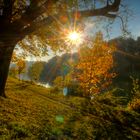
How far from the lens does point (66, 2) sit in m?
15.8

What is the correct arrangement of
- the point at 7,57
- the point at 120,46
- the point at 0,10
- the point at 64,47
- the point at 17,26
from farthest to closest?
the point at 120,46, the point at 64,47, the point at 7,57, the point at 0,10, the point at 17,26

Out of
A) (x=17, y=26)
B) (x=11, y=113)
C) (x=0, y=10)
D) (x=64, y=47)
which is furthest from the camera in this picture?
(x=64, y=47)

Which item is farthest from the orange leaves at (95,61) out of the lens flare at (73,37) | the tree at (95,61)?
the lens flare at (73,37)

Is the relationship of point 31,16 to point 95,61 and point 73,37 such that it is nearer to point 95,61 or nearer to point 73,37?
point 73,37

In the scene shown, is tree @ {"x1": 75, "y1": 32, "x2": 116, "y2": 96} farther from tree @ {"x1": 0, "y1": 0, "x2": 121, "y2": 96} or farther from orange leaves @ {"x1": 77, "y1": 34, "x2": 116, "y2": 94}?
tree @ {"x1": 0, "y1": 0, "x2": 121, "y2": 96}

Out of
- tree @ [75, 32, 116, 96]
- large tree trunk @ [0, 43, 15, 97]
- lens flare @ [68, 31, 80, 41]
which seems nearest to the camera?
large tree trunk @ [0, 43, 15, 97]

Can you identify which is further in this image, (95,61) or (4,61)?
(95,61)

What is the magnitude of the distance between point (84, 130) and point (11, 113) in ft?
14.9

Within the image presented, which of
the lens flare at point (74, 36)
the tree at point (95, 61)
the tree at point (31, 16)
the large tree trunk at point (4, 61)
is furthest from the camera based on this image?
the tree at point (95, 61)

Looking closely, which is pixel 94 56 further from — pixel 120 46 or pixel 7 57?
pixel 120 46

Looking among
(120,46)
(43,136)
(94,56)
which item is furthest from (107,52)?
(120,46)

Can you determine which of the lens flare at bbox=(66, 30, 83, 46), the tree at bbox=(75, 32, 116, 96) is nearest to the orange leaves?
the tree at bbox=(75, 32, 116, 96)

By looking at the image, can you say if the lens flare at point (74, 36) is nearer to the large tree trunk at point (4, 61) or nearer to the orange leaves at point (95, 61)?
the large tree trunk at point (4, 61)

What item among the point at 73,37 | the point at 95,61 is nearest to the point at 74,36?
the point at 73,37
